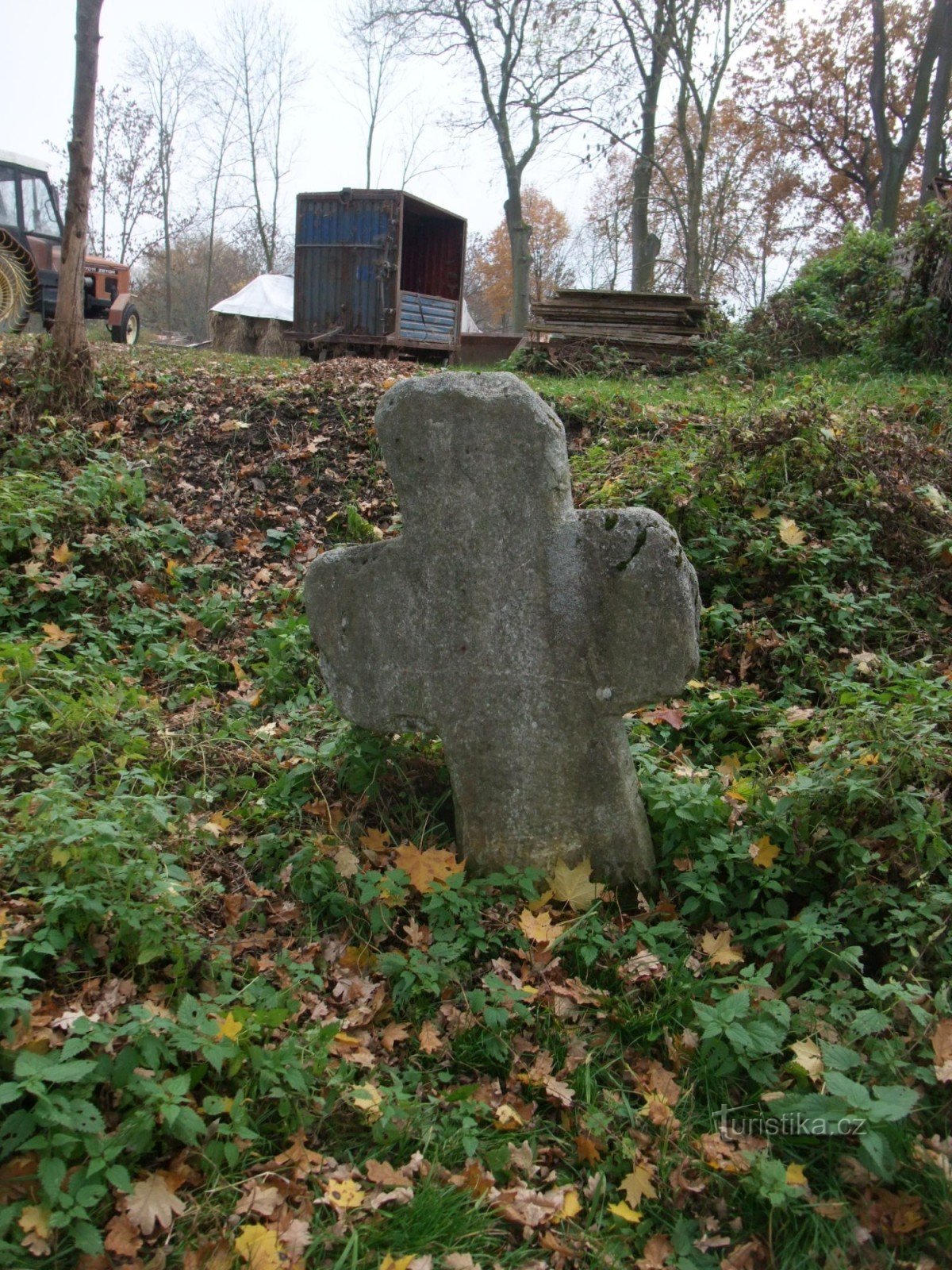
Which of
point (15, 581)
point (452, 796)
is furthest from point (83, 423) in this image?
point (452, 796)

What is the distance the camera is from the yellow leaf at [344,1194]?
217 centimetres

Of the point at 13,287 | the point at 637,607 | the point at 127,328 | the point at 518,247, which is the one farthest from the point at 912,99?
the point at 637,607

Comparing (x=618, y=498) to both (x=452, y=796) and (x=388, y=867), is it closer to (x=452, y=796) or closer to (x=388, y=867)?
(x=452, y=796)

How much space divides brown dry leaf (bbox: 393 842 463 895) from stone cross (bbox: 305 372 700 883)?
0.11 metres

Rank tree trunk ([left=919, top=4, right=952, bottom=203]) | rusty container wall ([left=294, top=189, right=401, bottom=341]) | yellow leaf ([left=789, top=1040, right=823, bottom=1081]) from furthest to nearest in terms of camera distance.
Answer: tree trunk ([left=919, top=4, right=952, bottom=203]) → rusty container wall ([left=294, top=189, right=401, bottom=341]) → yellow leaf ([left=789, top=1040, right=823, bottom=1081])

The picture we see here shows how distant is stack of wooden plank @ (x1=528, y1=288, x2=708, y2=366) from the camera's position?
1248 centimetres

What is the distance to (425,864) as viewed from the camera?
3258 mm

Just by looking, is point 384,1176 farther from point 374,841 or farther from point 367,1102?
point 374,841

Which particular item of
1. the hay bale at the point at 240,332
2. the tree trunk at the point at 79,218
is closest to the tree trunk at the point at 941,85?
the hay bale at the point at 240,332

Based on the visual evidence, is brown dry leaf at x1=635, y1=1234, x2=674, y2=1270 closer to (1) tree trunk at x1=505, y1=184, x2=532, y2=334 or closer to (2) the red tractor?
(2) the red tractor

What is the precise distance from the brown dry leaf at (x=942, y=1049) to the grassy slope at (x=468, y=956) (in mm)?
28

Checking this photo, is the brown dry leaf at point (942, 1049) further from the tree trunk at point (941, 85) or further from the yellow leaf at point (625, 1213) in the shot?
the tree trunk at point (941, 85)

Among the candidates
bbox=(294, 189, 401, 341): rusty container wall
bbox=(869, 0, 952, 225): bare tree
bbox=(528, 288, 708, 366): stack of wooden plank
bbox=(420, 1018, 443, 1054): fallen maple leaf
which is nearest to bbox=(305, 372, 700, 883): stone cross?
bbox=(420, 1018, 443, 1054): fallen maple leaf

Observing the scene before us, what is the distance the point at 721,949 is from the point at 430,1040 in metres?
0.97
